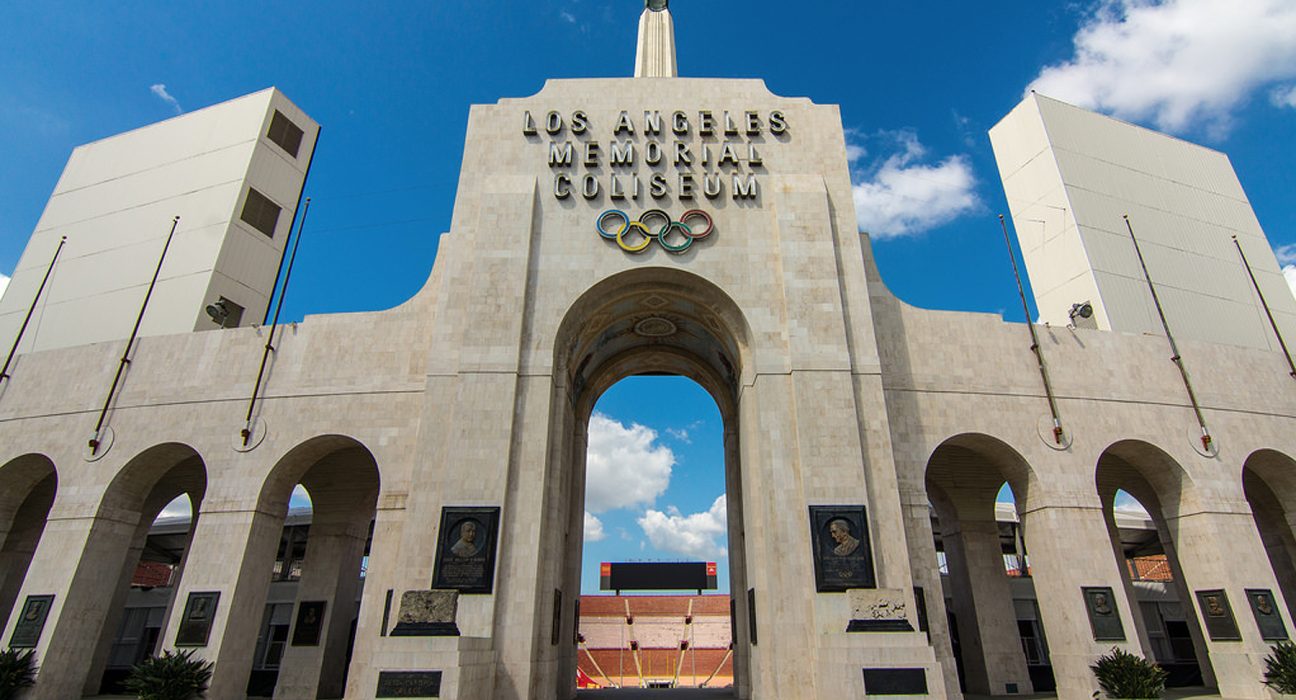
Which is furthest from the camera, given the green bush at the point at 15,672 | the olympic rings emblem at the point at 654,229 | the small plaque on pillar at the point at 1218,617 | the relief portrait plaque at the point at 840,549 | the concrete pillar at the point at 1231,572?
the olympic rings emblem at the point at 654,229

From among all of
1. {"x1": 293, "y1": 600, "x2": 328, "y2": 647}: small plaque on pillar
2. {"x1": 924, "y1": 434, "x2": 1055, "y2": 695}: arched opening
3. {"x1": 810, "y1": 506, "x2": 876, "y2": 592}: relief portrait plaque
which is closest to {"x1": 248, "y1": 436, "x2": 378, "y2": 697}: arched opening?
{"x1": 293, "y1": 600, "x2": 328, "y2": 647}: small plaque on pillar

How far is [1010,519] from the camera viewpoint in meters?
38.6

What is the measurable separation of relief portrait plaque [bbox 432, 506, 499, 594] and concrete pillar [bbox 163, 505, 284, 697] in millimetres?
6533

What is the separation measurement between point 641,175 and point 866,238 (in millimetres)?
8826

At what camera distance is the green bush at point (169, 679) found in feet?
58.4

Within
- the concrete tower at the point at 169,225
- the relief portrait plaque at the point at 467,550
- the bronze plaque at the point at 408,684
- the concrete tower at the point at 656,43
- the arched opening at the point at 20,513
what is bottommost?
the bronze plaque at the point at 408,684

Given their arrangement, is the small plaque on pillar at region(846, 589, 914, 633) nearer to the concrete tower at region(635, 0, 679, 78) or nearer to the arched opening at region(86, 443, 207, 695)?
the arched opening at region(86, 443, 207, 695)

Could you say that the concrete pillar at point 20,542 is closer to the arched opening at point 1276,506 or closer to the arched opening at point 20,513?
the arched opening at point 20,513

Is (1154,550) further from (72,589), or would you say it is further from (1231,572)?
(72,589)

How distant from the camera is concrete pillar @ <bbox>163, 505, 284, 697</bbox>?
19.2 metres

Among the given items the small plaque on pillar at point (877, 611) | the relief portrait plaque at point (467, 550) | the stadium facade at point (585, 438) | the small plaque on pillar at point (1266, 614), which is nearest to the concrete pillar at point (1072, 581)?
the stadium facade at point (585, 438)

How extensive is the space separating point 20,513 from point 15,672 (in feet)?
36.7

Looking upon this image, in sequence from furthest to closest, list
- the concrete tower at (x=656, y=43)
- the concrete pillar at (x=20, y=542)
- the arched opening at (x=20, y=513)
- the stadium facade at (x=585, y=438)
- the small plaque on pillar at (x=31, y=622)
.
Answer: the concrete tower at (x=656, y=43) → the concrete pillar at (x=20, y=542) → the arched opening at (x=20, y=513) → the small plaque on pillar at (x=31, y=622) → the stadium facade at (x=585, y=438)

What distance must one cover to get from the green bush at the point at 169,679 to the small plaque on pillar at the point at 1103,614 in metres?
25.0
